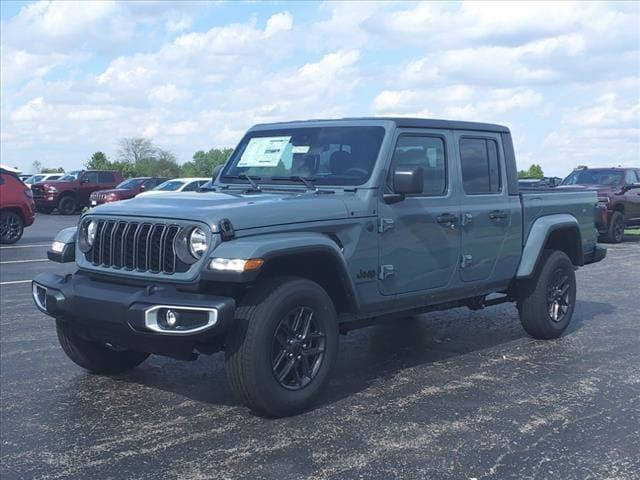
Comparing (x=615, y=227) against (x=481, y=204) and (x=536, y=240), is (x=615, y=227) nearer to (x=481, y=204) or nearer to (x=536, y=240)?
(x=536, y=240)

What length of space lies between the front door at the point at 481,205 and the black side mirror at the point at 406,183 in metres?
0.90

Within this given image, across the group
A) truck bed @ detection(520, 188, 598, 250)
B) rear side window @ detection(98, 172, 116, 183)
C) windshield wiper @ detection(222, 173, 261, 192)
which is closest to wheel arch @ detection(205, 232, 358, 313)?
windshield wiper @ detection(222, 173, 261, 192)

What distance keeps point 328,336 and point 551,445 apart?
1529 mm

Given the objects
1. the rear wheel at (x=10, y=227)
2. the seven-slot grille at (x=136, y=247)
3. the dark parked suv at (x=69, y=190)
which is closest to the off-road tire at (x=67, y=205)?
the dark parked suv at (x=69, y=190)

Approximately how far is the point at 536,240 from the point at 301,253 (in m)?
3.04

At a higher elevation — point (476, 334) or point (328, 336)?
point (328, 336)

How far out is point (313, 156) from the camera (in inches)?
243

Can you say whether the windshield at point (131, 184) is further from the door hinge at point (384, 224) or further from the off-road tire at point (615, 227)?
the door hinge at point (384, 224)

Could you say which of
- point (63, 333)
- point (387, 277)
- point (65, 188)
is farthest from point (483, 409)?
point (65, 188)

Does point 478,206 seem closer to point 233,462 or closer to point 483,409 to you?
point 483,409

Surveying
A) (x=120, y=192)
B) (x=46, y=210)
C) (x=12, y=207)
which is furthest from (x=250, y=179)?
(x=46, y=210)

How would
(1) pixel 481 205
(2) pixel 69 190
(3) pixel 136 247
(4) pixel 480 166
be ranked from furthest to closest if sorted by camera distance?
1. (2) pixel 69 190
2. (4) pixel 480 166
3. (1) pixel 481 205
4. (3) pixel 136 247

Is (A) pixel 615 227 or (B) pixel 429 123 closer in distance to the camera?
Result: (B) pixel 429 123

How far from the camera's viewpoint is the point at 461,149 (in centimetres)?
669
